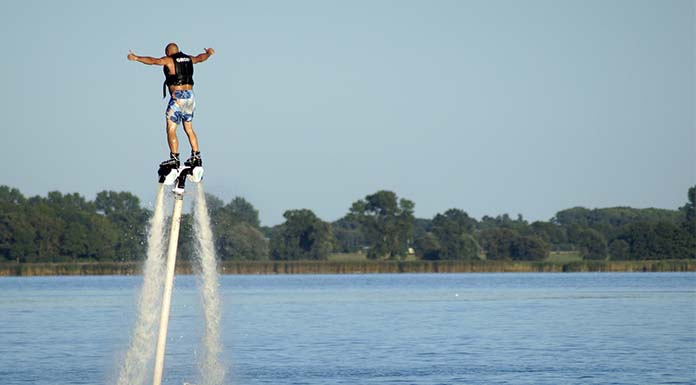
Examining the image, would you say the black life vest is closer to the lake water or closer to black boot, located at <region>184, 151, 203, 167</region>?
black boot, located at <region>184, 151, 203, 167</region>

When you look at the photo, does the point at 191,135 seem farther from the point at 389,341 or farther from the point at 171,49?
the point at 389,341

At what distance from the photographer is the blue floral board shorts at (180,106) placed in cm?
2202

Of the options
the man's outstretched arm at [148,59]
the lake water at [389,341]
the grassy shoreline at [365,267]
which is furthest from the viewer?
the grassy shoreline at [365,267]

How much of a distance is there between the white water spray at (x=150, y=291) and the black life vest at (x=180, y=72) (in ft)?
5.87

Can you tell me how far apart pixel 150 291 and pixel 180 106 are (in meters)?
4.59

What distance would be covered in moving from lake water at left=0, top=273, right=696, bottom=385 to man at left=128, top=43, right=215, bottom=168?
7.34 metres

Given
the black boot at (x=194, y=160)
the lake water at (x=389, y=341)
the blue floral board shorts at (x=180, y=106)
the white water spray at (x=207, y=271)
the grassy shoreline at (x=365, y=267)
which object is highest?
the grassy shoreline at (x=365, y=267)

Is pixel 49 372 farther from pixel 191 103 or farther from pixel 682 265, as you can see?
pixel 682 265

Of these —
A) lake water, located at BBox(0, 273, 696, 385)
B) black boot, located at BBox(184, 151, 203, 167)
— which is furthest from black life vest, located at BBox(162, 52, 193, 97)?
lake water, located at BBox(0, 273, 696, 385)

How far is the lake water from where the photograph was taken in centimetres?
4612

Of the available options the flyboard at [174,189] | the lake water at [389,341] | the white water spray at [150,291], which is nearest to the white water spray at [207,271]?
the white water spray at [150,291]

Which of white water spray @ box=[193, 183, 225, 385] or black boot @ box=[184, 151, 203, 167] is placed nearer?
black boot @ box=[184, 151, 203, 167]

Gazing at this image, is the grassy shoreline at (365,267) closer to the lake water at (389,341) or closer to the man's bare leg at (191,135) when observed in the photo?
the lake water at (389,341)

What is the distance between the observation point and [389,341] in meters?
59.9
